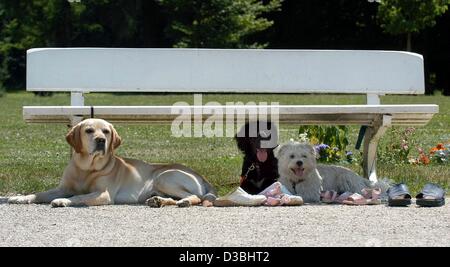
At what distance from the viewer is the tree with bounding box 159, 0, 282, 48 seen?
35562 millimetres

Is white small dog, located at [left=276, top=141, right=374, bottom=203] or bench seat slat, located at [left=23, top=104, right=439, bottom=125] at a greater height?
bench seat slat, located at [left=23, top=104, right=439, bottom=125]

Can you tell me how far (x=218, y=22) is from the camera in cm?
3616

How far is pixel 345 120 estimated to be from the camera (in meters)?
8.30

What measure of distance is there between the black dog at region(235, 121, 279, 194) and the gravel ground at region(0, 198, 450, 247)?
2.26 feet

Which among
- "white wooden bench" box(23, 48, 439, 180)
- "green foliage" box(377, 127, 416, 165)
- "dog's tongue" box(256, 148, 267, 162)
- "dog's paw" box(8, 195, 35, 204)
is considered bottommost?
"dog's paw" box(8, 195, 35, 204)

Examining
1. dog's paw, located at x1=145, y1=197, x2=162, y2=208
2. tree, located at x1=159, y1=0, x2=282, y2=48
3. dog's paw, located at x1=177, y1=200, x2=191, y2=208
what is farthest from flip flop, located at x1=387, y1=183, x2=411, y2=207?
tree, located at x1=159, y1=0, x2=282, y2=48

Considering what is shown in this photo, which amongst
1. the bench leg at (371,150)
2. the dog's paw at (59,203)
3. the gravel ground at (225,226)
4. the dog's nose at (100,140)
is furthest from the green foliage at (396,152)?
the dog's paw at (59,203)

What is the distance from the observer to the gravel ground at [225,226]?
18.1 ft

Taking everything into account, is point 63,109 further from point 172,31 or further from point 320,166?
point 172,31

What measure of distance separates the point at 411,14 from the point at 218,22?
7.18m

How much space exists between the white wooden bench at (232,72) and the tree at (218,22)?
25.8 m

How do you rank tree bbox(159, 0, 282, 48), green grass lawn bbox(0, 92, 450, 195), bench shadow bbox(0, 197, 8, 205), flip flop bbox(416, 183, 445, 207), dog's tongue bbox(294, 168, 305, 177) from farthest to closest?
tree bbox(159, 0, 282, 48)
green grass lawn bbox(0, 92, 450, 195)
dog's tongue bbox(294, 168, 305, 177)
bench shadow bbox(0, 197, 8, 205)
flip flop bbox(416, 183, 445, 207)

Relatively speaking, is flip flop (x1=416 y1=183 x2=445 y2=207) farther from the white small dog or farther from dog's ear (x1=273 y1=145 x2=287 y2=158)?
dog's ear (x1=273 y1=145 x2=287 y2=158)

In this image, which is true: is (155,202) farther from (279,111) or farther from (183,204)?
(279,111)
